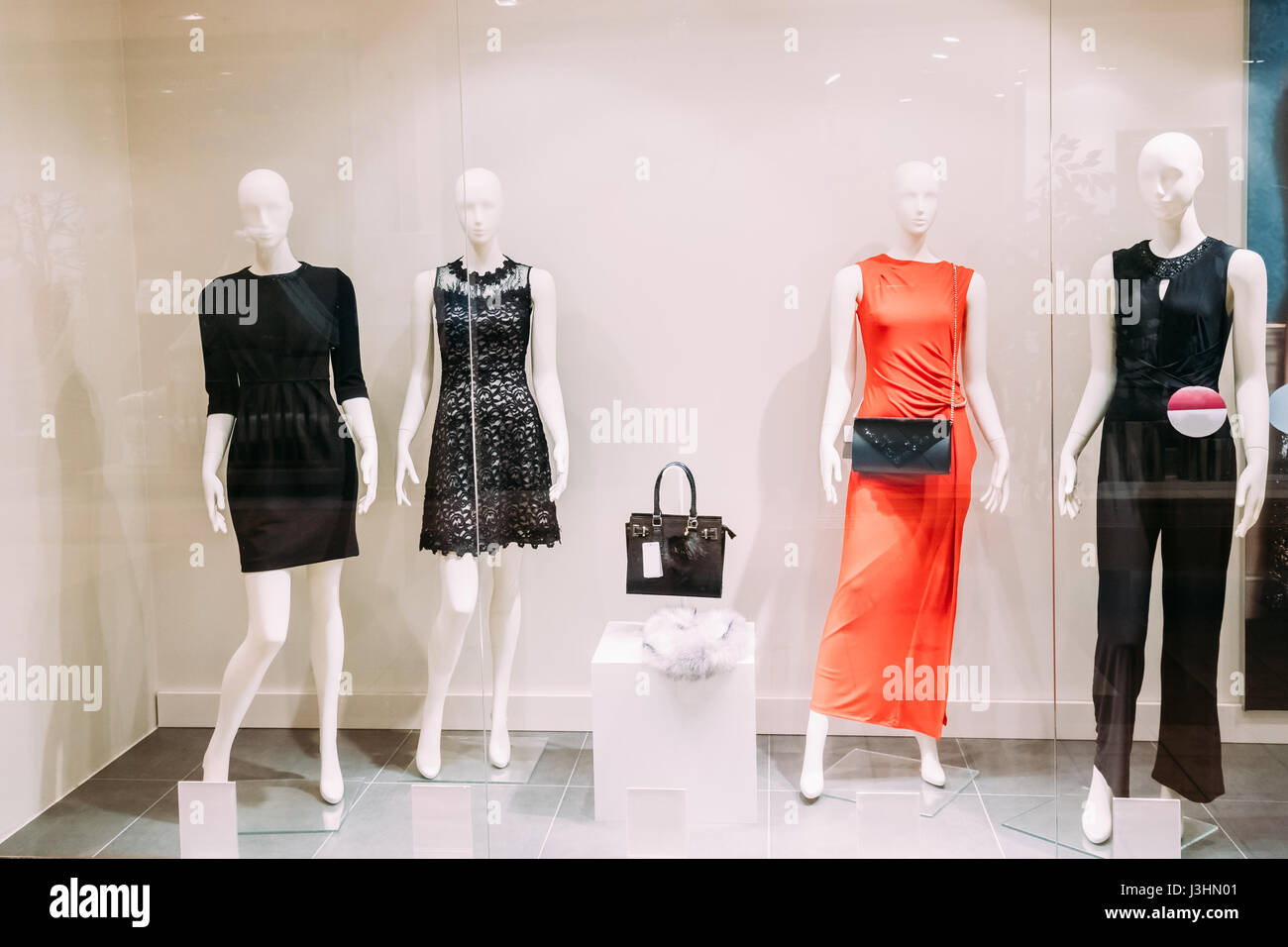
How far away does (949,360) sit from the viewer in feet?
8.29

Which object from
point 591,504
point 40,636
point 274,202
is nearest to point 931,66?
point 591,504

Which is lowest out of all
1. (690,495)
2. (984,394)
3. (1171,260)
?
(690,495)

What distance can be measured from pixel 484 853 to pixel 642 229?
1.64 meters

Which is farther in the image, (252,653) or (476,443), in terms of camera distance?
(476,443)

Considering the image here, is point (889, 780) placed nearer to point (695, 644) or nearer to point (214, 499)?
point (695, 644)

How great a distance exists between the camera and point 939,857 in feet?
7.38

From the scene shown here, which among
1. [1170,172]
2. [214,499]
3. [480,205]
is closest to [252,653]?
[214,499]

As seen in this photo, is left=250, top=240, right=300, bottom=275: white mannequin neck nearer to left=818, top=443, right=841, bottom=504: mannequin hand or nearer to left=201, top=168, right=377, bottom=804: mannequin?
left=201, top=168, right=377, bottom=804: mannequin

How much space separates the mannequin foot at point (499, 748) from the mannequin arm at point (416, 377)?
0.68 metres

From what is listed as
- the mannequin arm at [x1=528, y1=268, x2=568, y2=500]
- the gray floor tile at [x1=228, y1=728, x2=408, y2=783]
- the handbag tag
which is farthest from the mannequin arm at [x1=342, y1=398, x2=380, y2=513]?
the handbag tag

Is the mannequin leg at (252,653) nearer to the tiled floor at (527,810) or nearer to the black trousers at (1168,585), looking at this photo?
the tiled floor at (527,810)

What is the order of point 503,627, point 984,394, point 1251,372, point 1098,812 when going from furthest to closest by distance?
point 503,627, point 984,394, point 1098,812, point 1251,372

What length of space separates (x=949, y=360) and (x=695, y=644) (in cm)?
99

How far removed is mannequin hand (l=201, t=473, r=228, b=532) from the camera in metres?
2.39
